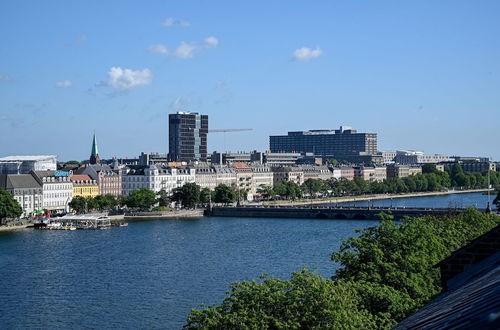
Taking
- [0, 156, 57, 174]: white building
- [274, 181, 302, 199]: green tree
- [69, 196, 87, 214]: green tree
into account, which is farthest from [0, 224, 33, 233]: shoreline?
[274, 181, 302, 199]: green tree

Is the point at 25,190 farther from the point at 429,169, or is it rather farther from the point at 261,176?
the point at 429,169

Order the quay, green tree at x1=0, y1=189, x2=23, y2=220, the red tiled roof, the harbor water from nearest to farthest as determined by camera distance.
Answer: the harbor water, green tree at x1=0, y1=189, x2=23, y2=220, the quay, the red tiled roof

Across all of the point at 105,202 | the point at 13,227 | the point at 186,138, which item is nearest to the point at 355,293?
the point at 13,227

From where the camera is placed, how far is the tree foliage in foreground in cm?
1636

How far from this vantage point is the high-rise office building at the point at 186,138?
159500 millimetres

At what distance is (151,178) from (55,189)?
20.3 metres

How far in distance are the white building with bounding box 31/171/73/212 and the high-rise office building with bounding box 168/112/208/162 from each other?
2599 inches

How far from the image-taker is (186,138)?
161 metres

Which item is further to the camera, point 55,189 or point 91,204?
point 55,189

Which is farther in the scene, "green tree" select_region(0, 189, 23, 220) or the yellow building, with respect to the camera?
the yellow building

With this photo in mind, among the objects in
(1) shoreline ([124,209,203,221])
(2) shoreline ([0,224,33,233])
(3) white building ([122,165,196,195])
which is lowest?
(2) shoreline ([0,224,33,233])

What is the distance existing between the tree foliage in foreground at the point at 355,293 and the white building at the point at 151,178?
83.2 metres

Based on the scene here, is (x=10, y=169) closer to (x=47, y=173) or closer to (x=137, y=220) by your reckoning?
(x=47, y=173)

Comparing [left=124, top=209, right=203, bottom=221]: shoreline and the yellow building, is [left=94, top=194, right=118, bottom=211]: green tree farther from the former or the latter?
the yellow building
